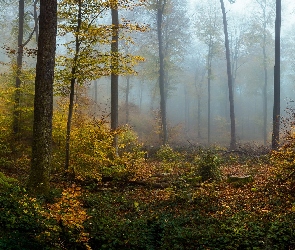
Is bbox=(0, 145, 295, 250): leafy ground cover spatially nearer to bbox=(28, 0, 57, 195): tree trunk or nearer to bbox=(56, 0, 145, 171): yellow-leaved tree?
bbox=(28, 0, 57, 195): tree trunk

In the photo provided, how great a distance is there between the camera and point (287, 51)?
42.7 metres

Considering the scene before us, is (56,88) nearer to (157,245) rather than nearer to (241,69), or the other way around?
(157,245)

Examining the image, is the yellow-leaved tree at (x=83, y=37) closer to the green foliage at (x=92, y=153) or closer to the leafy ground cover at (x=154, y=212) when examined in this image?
the green foliage at (x=92, y=153)

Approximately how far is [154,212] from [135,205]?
69cm

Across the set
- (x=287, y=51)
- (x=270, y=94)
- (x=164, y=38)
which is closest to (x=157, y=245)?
(x=164, y=38)

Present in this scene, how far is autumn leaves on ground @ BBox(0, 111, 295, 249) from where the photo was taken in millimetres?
5203

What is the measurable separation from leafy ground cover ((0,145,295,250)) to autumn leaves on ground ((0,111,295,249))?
2 centimetres

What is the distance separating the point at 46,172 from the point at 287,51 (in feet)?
146

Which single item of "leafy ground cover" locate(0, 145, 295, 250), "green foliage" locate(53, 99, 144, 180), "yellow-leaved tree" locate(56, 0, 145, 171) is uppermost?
"yellow-leaved tree" locate(56, 0, 145, 171)

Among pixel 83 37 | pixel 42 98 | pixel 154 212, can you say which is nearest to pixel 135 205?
pixel 154 212

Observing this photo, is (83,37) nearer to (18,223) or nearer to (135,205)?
(135,205)

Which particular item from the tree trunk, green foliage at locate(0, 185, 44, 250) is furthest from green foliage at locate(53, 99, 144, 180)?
green foliage at locate(0, 185, 44, 250)

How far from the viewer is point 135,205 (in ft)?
25.7

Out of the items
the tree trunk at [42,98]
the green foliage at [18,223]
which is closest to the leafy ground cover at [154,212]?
the green foliage at [18,223]
